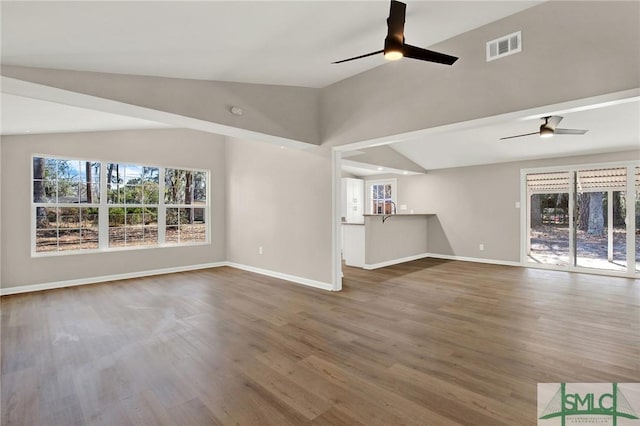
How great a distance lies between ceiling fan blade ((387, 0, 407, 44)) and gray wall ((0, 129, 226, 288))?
526cm

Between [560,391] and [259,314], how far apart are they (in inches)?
111

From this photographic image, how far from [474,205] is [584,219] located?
2.05 meters

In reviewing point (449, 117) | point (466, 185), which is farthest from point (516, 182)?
point (449, 117)

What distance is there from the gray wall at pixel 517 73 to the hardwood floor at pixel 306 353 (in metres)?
2.28

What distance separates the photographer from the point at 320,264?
490 centimetres

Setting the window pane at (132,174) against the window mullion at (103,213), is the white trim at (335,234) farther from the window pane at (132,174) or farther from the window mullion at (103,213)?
the window mullion at (103,213)

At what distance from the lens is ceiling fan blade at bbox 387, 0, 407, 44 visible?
219cm

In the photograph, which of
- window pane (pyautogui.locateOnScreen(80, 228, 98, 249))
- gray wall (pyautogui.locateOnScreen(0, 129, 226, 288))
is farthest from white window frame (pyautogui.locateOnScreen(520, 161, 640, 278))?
window pane (pyautogui.locateOnScreen(80, 228, 98, 249))

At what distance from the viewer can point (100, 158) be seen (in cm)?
536

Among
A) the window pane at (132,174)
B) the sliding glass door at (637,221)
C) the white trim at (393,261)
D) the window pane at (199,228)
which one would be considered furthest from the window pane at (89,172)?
the sliding glass door at (637,221)

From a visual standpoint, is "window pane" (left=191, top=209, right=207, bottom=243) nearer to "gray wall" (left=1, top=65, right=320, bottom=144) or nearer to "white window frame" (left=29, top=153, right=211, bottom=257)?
"white window frame" (left=29, top=153, right=211, bottom=257)

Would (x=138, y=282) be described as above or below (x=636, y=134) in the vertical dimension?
below

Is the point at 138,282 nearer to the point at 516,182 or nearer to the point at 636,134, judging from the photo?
the point at 516,182

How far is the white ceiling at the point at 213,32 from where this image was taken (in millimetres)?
2049
